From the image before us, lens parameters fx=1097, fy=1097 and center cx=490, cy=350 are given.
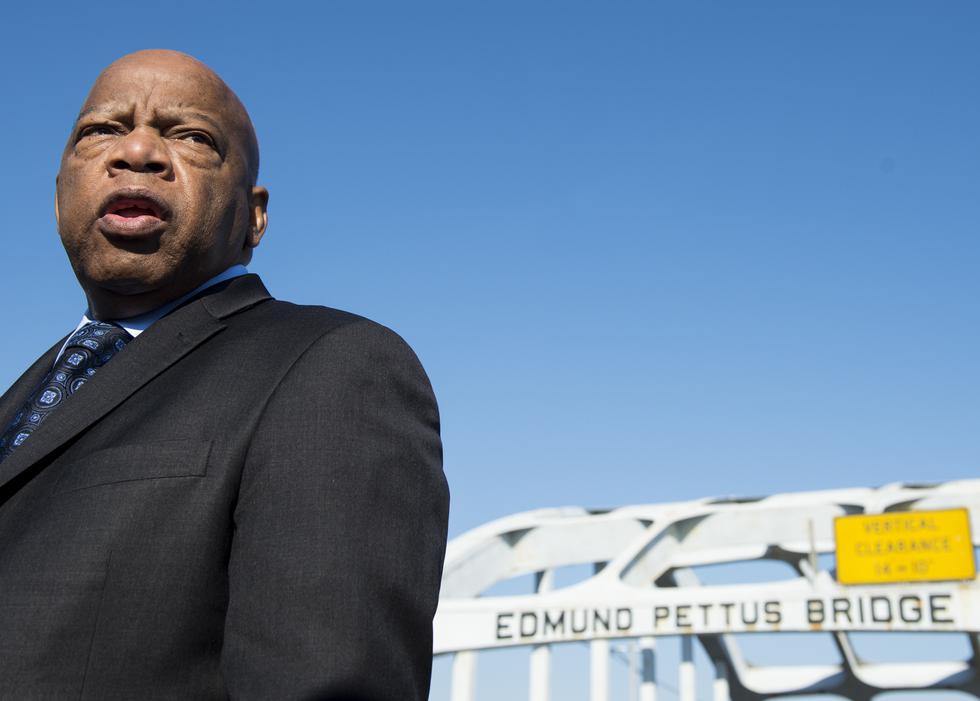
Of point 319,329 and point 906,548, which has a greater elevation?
point 906,548

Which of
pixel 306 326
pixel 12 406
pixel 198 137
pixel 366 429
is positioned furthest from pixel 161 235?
pixel 366 429

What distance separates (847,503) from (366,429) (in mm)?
17020

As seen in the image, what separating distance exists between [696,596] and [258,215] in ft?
45.0

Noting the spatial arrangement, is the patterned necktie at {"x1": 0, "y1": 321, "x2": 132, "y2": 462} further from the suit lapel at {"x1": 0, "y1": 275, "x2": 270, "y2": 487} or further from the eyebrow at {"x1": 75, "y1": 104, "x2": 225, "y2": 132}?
the eyebrow at {"x1": 75, "y1": 104, "x2": 225, "y2": 132}

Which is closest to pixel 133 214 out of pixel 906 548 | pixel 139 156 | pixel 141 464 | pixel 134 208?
pixel 134 208

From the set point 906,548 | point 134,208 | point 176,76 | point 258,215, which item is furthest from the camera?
point 906,548

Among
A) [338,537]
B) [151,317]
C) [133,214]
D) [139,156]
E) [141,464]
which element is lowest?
[338,537]

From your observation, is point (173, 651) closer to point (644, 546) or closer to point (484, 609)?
point (484, 609)

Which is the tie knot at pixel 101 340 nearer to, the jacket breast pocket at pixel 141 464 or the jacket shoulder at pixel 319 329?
the jacket shoulder at pixel 319 329

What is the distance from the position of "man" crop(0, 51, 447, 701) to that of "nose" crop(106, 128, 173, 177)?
39 mm

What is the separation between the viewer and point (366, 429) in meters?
1.70

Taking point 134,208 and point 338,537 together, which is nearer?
point 338,537

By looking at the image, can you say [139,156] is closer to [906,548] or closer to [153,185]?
[153,185]

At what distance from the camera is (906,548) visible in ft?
49.9
